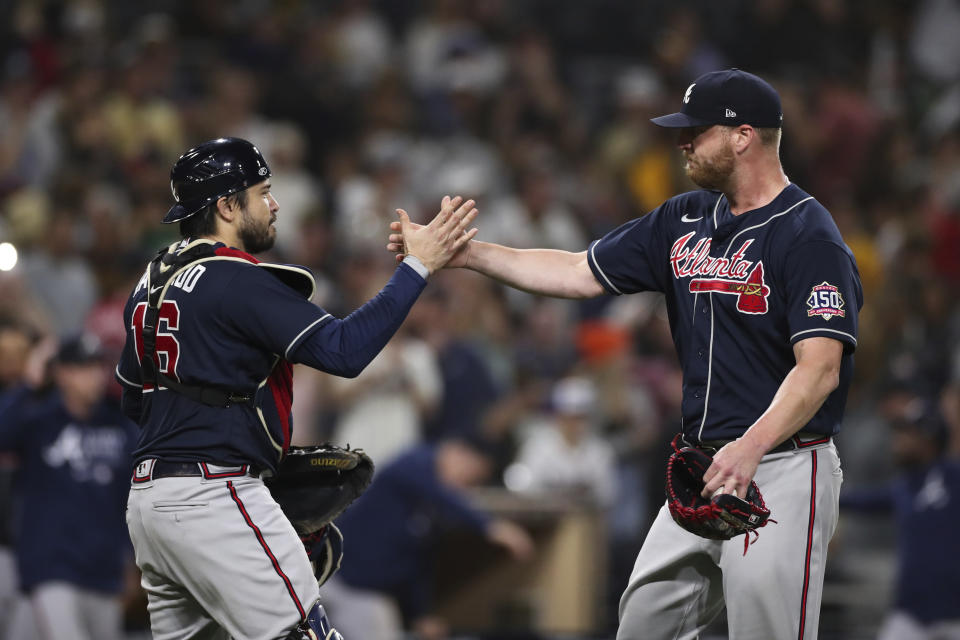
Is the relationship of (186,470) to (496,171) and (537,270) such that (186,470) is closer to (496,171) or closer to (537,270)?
(537,270)

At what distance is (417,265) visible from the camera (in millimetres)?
4695

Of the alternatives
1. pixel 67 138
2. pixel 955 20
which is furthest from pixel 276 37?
pixel 955 20

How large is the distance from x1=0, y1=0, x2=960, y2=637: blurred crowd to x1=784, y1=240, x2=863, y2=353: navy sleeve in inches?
158

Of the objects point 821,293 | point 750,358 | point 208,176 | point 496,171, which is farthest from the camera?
point 496,171

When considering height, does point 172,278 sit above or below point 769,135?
below

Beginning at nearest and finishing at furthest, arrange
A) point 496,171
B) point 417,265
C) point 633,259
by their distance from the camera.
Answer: point 417,265
point 633,259
point 496,171

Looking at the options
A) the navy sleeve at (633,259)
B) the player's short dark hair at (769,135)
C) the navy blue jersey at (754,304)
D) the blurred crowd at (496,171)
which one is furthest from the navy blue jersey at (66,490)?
the player's short dark hair at (769,135)

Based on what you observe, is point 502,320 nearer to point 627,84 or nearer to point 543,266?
point 627,84

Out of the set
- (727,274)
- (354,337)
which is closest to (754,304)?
(727,274)

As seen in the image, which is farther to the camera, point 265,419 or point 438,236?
point 438,236

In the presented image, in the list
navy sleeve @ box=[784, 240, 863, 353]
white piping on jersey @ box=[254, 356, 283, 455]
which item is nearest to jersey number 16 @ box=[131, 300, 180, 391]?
white piping on jersey @ box=[254, 356, 283, 455]

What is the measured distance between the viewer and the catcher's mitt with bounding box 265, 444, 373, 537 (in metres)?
4.71

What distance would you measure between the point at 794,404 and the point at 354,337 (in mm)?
1415

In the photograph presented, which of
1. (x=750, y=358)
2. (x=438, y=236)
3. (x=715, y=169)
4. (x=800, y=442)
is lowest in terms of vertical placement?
(x=800, y=442)
